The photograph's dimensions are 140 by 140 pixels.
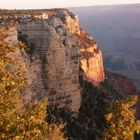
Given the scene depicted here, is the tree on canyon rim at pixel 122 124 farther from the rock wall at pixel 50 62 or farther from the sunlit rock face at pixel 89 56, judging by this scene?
the sunlit rock face at pixel 89 56

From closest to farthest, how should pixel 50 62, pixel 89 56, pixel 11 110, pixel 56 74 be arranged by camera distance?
1. pixel 11 110
2. pixel 50 62
3. pixel 56 74
4. pixel 89 56

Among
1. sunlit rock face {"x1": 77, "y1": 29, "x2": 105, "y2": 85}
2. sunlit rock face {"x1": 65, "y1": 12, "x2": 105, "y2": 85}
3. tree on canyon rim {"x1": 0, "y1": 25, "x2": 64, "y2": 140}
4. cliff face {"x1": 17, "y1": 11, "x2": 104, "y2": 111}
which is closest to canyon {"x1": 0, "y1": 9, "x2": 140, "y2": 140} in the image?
cliff face {"x1": 17, "y1": 11, "x2": 104, "y2": 111}

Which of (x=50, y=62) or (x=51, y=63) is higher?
(x=50, y=62)

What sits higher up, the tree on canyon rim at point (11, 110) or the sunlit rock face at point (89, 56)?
the tree on canyon rim at point (11, 110)

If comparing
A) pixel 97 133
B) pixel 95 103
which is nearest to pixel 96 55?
pixel 95 103

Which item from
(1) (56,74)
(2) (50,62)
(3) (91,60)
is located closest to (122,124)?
(2) (50,62)

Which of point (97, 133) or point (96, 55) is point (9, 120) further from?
point (96, 55)

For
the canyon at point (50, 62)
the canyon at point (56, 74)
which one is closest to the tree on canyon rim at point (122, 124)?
the canyon at point (56, 74)

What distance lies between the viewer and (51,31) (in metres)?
59.4

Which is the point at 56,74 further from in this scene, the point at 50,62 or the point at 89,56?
the point at 89,56

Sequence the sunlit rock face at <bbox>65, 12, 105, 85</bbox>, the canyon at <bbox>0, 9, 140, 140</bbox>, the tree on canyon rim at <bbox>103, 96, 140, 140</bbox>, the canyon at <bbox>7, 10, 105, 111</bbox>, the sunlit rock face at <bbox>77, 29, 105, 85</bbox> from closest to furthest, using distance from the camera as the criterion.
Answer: the tree on canyon rim at <bbox>103, 96, 140, 140</bbox> → the canyon at <bbox>0, 9, 140, 140</bbox> → the canyon at <bbox>7, 10, 105, 111</bbox> → the sunlit rock face at <bbox>77, 29, 105, 85</bbox> → the sunlit rock face at <bbox>65, 12, 105, 85</bbox>

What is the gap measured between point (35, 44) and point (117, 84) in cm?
6265

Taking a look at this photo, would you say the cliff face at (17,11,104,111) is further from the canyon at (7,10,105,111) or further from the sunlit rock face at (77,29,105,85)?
the sunlit rock face at (77,29,105,85)

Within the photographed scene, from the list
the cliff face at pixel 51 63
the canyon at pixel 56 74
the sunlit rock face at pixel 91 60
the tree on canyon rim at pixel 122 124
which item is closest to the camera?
the tree on canyon rim at pixel 122 124
